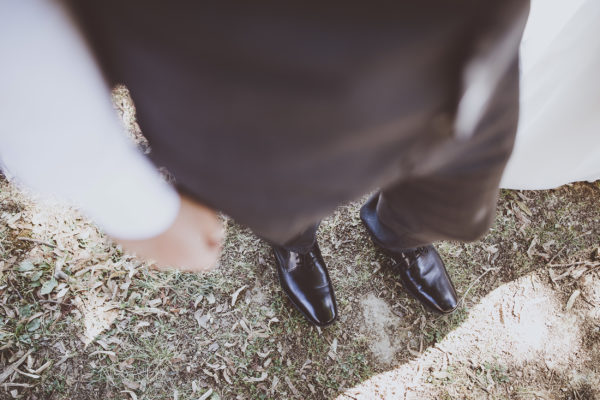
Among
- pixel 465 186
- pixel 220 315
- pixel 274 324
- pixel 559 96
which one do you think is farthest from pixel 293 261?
pixel 559 96

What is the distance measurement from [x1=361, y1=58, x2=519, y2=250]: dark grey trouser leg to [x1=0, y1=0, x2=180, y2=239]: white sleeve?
0.74 metres

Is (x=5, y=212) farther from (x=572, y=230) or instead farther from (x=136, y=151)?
(x=572, y=230)

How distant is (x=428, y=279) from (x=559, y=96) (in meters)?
1.10

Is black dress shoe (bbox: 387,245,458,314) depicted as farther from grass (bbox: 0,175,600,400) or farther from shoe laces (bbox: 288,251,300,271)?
shoe laces (bbox: 288,251,300,271)

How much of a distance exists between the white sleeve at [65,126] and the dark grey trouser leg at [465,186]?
2.42ft

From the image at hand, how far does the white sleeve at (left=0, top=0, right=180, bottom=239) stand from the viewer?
0.63 meters

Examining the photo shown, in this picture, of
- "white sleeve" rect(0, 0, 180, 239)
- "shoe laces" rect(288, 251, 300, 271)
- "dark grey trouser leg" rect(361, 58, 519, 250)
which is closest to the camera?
"white sleeve" rect(0, 0, 180, 239)

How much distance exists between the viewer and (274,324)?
6.89 ft

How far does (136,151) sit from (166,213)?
24 centimetres

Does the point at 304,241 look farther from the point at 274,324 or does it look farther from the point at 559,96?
the point at 559,96

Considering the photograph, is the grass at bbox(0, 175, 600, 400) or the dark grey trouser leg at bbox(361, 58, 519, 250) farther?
the grass at bbox(0, 175, 600, 400)

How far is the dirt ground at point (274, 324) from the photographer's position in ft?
6.57

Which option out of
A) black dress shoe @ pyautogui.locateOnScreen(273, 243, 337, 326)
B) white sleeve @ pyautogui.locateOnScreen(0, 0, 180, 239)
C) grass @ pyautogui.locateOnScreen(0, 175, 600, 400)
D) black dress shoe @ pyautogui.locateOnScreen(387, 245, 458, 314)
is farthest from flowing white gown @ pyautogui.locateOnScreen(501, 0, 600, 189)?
white sleeve @ pyautogui.locateOnScreen(0, 0, 180, 239)

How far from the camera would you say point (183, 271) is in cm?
219
